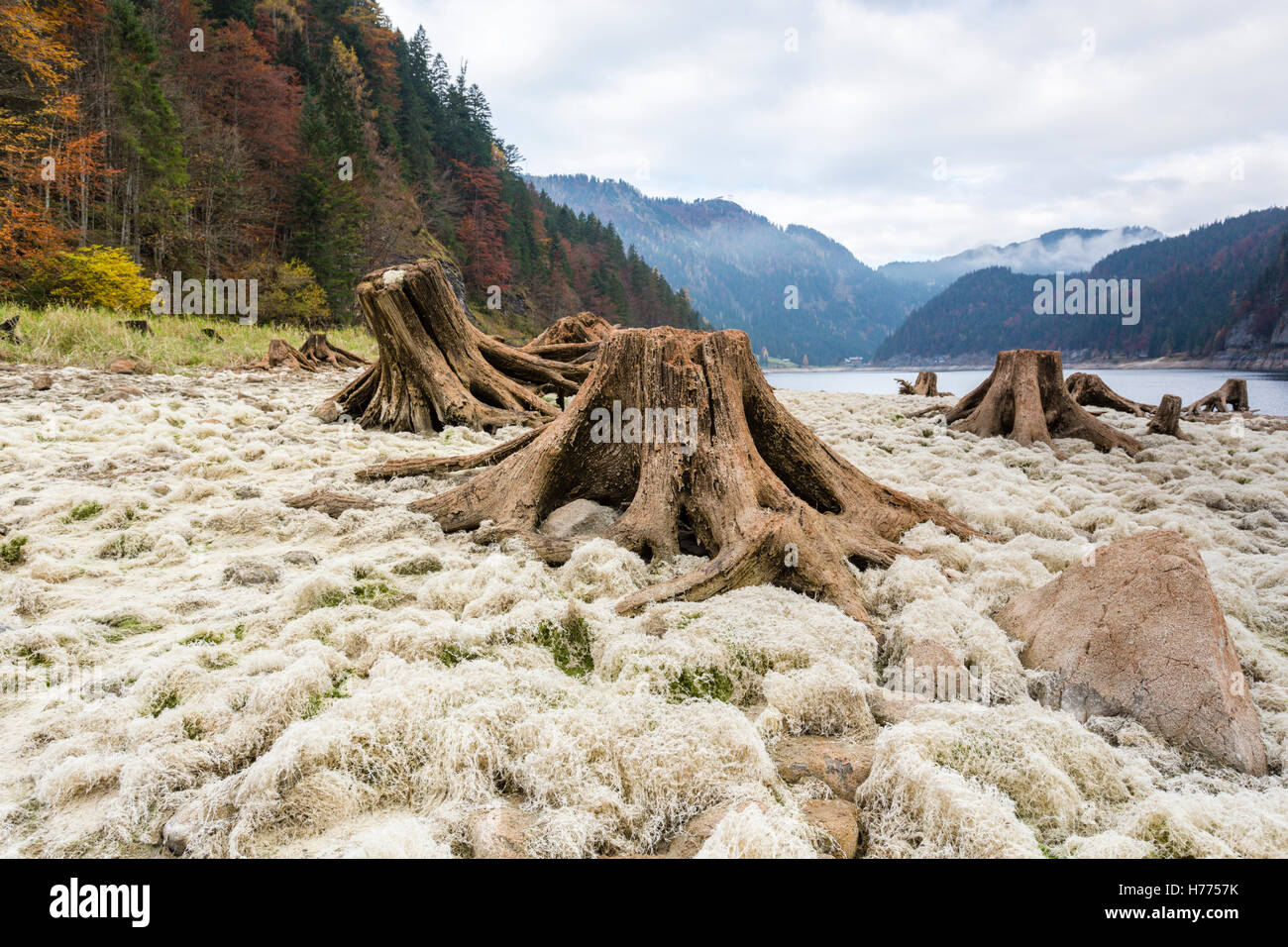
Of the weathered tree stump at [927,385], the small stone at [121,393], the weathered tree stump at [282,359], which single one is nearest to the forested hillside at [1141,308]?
the weathered tree stump at [927,385]

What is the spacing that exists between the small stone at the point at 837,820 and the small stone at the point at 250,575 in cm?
271

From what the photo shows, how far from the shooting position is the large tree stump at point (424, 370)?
7328 millimetres

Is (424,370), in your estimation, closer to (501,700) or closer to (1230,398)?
(501,700)

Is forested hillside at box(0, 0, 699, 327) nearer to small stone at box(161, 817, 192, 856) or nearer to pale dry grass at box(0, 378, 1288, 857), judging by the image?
pale dry grass at box(0, 378, 1288, 857)

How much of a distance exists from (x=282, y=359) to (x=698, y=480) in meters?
13.0

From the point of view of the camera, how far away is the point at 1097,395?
435 inches

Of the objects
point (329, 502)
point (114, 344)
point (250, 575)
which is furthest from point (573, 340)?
point (250, 575)

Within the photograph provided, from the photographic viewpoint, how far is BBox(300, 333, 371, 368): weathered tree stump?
1467 centimetres

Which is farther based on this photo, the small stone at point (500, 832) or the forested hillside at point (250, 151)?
the forested hillside at point (250, 151)

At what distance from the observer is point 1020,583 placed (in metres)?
2.99

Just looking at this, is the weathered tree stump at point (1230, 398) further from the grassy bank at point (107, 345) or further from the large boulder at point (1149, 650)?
the grassy bank at point (107, 345)

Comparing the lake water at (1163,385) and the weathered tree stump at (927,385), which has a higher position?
the lake water at (1163,385)
